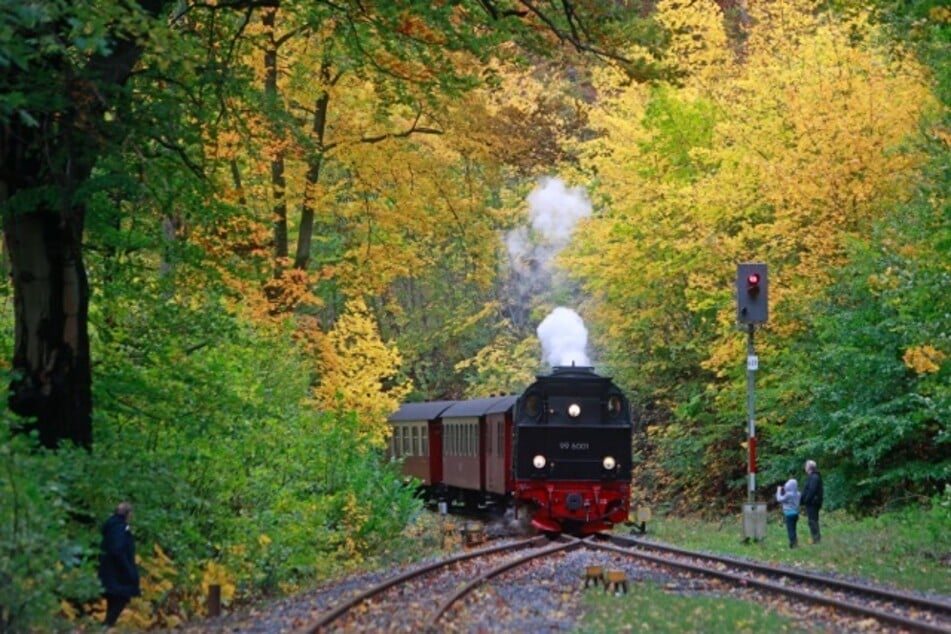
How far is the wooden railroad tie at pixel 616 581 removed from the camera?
50.7ft

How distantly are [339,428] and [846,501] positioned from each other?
33.5 ft

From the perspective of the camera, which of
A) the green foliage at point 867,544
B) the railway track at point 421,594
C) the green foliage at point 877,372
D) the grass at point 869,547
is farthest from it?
the green foliage at point 877,372

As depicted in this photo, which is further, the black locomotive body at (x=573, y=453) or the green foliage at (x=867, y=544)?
the black locomotive body at (x=573, y=453)

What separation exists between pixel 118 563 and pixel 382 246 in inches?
564

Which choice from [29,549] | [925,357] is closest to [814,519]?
[925,357]

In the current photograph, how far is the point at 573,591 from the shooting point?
16000mm

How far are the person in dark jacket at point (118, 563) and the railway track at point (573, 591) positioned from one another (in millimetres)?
2195

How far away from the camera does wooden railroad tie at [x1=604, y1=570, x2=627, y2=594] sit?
15.4m

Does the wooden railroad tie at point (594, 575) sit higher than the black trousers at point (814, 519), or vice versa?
the wooden railroad tie at point (594, 575)

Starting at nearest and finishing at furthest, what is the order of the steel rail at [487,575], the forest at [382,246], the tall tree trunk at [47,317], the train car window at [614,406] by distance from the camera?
the steel rail at [487,575], the forest at [382,246], the tall tree trunk at [47,317], the train car window at [614,406]

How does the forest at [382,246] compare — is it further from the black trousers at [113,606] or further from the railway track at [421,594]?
the railway track at [421,594]

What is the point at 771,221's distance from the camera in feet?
109

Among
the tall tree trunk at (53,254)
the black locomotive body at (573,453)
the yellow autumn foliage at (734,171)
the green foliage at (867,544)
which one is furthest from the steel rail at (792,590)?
the yellow autumn foliage at (734,171)

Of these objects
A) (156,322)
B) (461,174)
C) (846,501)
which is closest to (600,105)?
(461,174)
